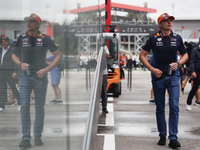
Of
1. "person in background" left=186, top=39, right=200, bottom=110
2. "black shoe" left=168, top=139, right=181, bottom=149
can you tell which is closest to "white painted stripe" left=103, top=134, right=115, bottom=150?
"black shoe" left=168, top=139, right=181, bottom=149

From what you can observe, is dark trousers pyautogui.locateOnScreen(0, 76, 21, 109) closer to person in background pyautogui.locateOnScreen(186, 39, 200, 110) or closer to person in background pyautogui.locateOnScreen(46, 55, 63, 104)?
person in background pyautogui.locateOnScreen(46, 55, 63, 104)

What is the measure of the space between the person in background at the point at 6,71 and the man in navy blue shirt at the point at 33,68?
0.03 metres

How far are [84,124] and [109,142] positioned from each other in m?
2.44

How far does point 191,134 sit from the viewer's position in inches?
198

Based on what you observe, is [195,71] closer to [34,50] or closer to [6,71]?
[34,50]

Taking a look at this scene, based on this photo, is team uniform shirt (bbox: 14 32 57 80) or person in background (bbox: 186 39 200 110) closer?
team uniform shirt (bbox: 14 32 57 80)

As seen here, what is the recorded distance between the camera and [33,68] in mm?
1251

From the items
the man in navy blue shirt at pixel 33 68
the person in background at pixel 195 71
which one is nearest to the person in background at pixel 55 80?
the man in navy blue shirt at pixel 33 68

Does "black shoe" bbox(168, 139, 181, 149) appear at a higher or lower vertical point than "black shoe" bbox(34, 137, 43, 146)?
lower

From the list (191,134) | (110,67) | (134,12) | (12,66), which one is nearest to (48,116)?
(12,66)

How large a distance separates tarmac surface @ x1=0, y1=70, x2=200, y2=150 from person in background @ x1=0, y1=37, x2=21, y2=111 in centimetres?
6

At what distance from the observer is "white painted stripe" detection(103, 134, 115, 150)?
4335 millimetres

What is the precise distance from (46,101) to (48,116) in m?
0.06

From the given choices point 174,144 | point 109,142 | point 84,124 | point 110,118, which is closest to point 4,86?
point 84,124
